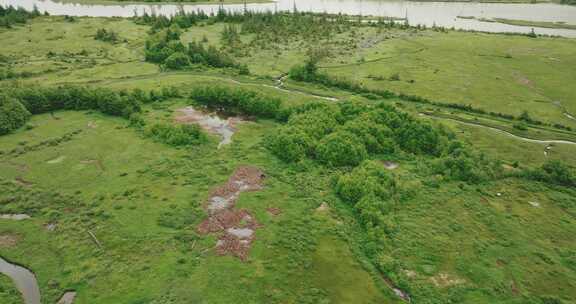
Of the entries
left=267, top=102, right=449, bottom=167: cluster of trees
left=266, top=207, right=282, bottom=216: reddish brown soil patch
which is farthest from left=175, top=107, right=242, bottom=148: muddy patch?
left=266, top=207, right=282, bottom=216: reddish brown soil patch

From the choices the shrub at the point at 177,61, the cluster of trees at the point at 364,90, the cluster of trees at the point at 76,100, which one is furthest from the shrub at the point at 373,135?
the shrub at the point at 177,61

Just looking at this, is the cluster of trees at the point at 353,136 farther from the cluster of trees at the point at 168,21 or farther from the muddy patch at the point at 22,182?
the cluster of trees at the point at 168,21

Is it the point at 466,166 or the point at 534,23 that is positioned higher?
the point at 534,23

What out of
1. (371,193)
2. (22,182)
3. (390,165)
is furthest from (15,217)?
(390,165)

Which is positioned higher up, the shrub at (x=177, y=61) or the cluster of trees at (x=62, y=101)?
the shrub at (x=177, y=61)

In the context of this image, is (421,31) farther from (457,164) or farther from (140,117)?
(140,117)

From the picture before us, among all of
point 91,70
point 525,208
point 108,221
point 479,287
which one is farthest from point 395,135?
point 91,70

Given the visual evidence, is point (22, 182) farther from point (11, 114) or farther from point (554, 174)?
point (554, 174)
